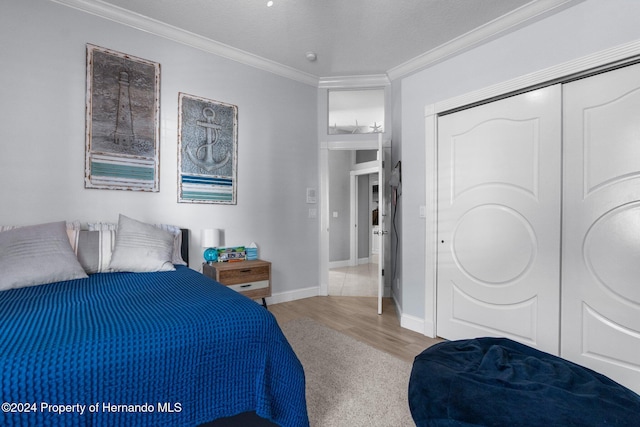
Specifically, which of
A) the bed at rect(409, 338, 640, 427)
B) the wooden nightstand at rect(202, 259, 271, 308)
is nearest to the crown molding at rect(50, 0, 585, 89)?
the wooden nightstand at rect(202, 259, 271, 308)

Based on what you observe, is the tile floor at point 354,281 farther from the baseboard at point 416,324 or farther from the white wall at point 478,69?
the white wall at point 478,69

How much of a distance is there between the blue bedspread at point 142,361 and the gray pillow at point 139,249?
2.20 ft

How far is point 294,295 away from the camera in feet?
13.1

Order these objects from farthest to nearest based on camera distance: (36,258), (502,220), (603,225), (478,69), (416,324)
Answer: (416,324)
(478,69)
(502,220)
(603,225)
(36,258)

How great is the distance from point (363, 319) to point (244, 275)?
1.36 meters

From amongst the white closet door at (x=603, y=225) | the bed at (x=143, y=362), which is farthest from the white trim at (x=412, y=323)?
the bed at (x=143, y=362)

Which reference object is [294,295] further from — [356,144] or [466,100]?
[466,100]

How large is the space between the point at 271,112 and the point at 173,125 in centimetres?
118

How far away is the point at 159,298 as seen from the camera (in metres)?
1.52

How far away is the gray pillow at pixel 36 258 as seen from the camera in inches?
70.3

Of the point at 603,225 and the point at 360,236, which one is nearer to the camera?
the point at 603,225

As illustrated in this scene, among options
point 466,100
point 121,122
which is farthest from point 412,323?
point 121,122

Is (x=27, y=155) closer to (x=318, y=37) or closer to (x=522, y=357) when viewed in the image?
(x=318, y=37)

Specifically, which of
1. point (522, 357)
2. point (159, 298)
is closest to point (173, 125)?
point (159, 298)
